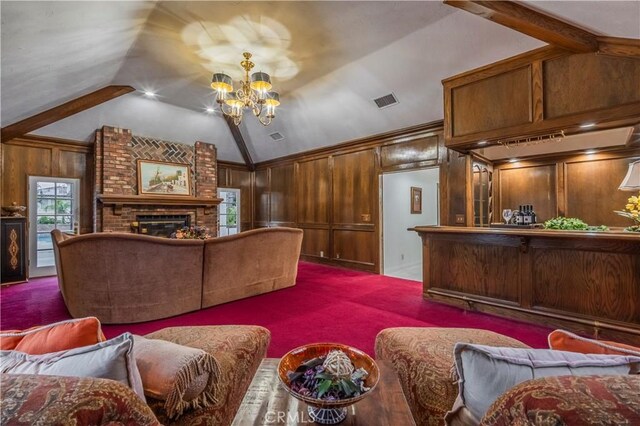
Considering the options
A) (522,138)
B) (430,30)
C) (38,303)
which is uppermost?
(430,30)

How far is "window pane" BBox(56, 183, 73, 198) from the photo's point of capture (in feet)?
18.8

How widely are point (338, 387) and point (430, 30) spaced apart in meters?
3.76

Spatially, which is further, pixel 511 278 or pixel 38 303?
pixel 38 303

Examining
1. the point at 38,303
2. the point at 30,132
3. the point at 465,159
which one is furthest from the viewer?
the point at 30,132

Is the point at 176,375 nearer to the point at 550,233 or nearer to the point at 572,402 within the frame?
the point at 572,402

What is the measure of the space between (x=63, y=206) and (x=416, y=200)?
7.15 metres

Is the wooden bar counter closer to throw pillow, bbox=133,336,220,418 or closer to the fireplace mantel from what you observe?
throw pillow, bbox=133,336,220,418

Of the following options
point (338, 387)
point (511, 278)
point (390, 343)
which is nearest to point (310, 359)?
point (338, 387)

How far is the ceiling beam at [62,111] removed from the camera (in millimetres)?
4789

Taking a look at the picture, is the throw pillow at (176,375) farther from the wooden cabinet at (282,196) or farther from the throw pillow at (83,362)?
the wooden cabinet at (282,196)

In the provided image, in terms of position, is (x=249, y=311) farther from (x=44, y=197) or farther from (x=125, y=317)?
(x=44, y=197)

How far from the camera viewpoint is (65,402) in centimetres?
57

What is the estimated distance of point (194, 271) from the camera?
129 inches

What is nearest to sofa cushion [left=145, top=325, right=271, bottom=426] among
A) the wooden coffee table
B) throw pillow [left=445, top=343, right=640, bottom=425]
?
the wooden coffee table
